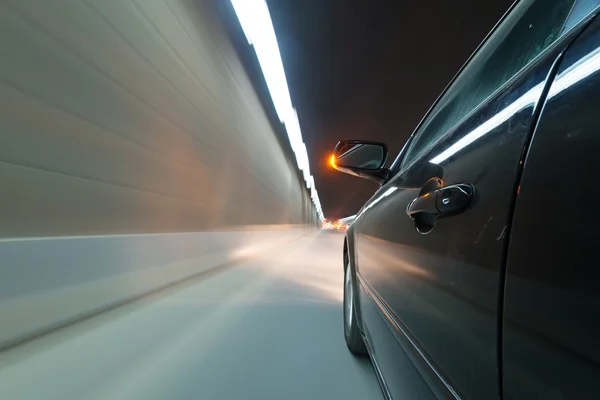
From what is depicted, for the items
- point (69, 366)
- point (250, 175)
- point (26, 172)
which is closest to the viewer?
point (69, 366)

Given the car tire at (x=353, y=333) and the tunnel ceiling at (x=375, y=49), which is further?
the tunnel ceiling at (x=375, y=49)

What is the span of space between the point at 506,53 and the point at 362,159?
1.07 metres

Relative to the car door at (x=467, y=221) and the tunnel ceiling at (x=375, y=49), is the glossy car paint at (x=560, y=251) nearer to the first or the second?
the car door at (x=467, y=221)

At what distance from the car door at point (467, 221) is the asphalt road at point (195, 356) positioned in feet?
2.17

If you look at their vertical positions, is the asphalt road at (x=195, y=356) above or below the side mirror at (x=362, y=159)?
below

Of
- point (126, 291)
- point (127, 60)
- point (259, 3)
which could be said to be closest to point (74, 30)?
point (127, 60)

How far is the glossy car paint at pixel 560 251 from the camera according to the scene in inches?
13.6

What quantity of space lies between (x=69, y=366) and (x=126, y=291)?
1103 mm

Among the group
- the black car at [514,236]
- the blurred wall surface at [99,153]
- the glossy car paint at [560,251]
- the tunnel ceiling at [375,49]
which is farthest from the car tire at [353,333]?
the tunnel ceiling at [375,49]

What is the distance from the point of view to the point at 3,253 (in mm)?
1623

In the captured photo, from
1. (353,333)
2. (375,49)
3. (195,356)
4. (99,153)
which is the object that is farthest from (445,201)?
(375,49)

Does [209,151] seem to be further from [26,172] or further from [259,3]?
[26,172]

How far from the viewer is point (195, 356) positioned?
1820 millimetres

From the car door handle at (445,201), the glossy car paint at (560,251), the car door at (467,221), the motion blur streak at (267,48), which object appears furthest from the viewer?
the motion blur streak at (267,48)
